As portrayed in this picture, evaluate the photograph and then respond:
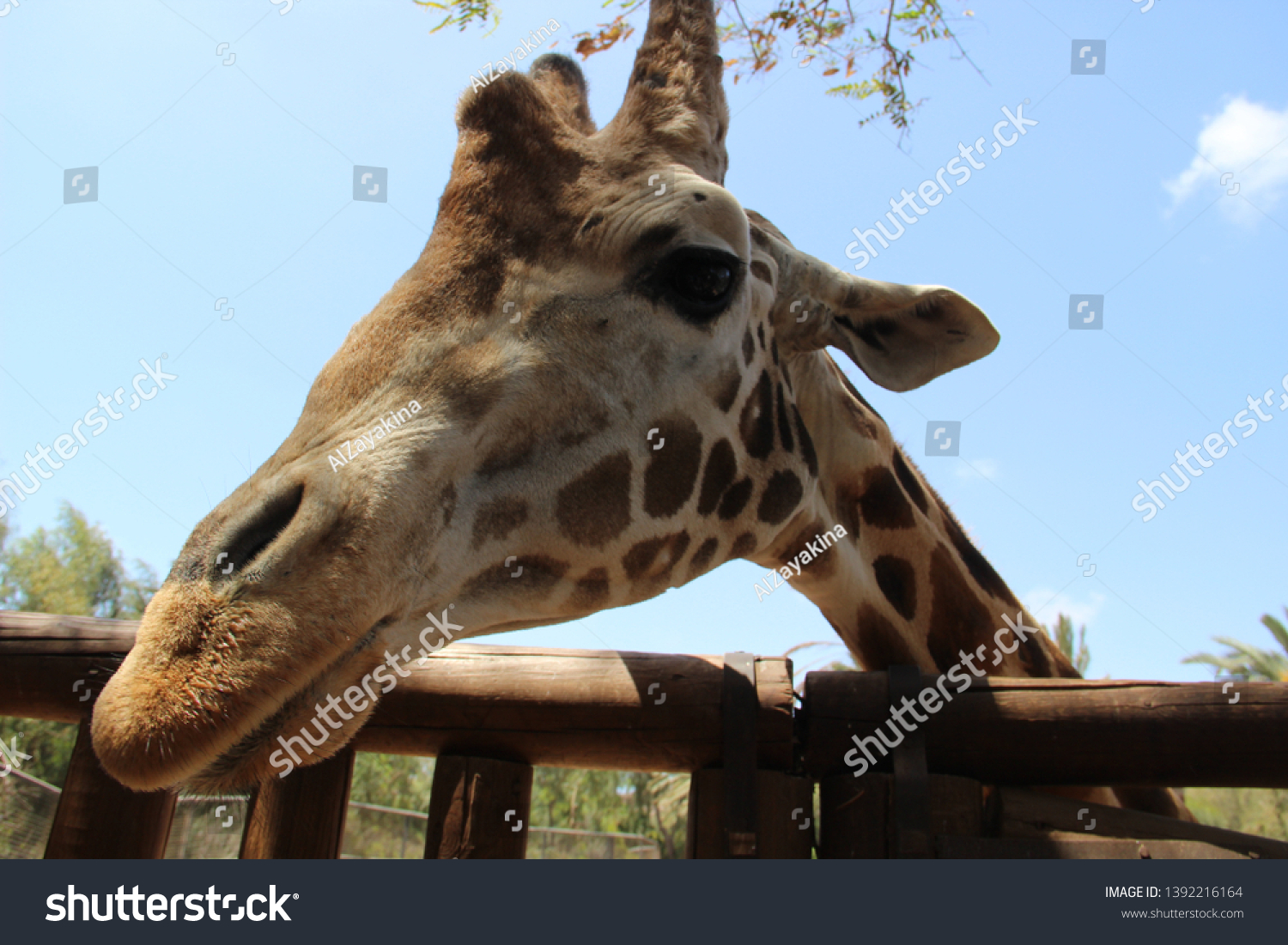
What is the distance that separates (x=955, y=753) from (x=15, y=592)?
25445mm

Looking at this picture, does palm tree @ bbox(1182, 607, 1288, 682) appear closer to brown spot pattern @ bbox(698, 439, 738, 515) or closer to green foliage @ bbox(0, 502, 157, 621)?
brown spot pattern @ bbox(698, 439, 738, 515)

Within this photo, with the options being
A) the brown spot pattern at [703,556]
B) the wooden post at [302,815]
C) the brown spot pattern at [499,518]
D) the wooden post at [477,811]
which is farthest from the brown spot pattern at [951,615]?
the wooden post at [302,815]

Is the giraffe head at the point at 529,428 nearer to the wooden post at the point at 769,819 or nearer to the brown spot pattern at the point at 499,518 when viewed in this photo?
the brown spot pattern at the point at 499,518

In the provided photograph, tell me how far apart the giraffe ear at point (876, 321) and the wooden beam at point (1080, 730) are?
112 cm

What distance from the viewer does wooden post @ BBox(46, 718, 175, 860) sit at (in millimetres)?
2852

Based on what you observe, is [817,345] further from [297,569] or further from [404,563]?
[297,569]

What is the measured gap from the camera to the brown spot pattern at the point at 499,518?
1.92m

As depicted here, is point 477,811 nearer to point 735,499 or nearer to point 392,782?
point 735,499

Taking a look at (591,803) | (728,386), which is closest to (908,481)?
(728,386)

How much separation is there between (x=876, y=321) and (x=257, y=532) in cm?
223

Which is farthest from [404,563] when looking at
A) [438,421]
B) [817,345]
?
[817,345]

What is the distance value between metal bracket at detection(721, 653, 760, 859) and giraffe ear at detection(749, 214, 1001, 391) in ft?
3.75

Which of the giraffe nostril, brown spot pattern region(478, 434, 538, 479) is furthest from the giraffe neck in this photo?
the giraffe nostril
